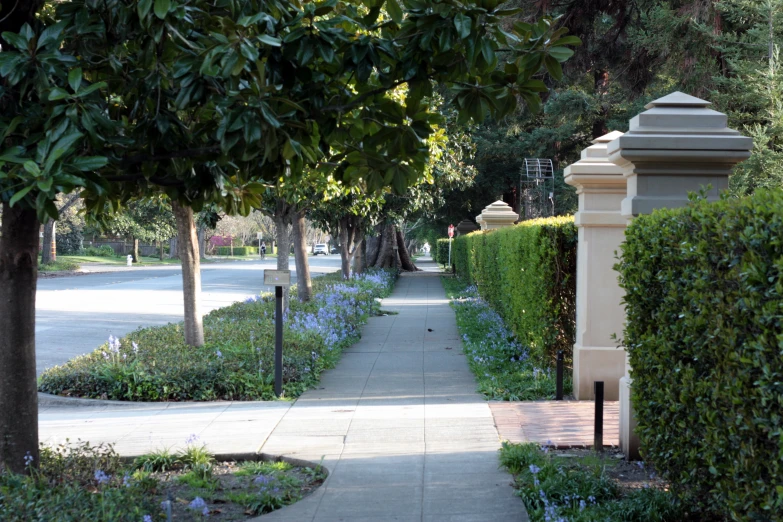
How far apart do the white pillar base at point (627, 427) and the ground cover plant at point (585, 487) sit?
0.11 metres

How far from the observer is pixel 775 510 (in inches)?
125

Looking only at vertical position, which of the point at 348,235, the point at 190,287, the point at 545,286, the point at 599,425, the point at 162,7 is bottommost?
the point at 599,425

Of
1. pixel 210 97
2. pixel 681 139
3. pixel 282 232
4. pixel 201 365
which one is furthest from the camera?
pixel 282 232

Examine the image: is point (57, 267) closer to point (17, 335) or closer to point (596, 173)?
point (596, 173)

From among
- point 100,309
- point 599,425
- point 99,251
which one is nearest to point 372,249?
point 100,309

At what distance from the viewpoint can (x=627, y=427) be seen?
6.34 metres

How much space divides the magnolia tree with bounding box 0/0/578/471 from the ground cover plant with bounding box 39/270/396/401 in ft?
13.5

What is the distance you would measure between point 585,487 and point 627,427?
1.24 meters

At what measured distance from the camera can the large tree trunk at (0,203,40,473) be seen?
16.9 feet

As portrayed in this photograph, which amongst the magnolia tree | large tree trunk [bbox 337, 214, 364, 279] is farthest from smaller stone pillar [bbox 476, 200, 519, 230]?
the magnolia tree

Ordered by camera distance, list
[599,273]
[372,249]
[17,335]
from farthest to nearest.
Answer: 1. [372,249]
2. [599,273]
3. [17,335]

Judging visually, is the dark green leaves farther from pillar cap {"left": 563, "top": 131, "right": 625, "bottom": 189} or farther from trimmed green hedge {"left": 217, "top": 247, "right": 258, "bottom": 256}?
trimmed green hedge {"left": 217, "top": 247, "right": 258, "bottom": 256}

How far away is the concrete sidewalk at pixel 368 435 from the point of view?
5293mm

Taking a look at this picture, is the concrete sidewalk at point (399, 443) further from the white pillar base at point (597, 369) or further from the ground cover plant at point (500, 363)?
the white pillar base at point (597, 369)
